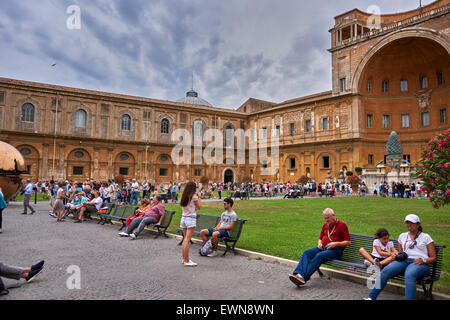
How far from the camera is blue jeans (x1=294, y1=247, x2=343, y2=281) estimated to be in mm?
4555

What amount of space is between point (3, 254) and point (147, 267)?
3.31 meters

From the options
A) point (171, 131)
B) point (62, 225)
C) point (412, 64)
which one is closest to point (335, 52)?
point (412, 64)

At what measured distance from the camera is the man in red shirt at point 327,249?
4586 millimetres

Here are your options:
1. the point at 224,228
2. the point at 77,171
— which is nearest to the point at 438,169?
the point at 224,228

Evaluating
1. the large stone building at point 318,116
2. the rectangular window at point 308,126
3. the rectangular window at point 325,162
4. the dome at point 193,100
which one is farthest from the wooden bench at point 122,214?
the dome at point 193,100

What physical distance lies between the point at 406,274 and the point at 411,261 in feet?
0.81

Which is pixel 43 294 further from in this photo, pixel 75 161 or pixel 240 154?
pixel 240 154

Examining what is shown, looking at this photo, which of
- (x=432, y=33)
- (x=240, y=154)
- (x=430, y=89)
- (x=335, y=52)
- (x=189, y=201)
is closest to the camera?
(x=189, y=201)

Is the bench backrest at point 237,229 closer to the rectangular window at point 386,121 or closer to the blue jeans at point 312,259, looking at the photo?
Result: the blue jeans at point 312,259

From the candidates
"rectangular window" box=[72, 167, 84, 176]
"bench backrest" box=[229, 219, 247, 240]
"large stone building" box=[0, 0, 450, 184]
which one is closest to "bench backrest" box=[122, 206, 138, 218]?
"bench backrest" box=[229, 219, 247, 240]

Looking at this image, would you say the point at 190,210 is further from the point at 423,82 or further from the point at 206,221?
the point at 423,82

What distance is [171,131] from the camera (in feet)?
130

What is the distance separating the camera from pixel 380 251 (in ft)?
14.6

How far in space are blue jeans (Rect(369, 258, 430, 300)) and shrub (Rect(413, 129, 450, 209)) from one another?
14.7ft
